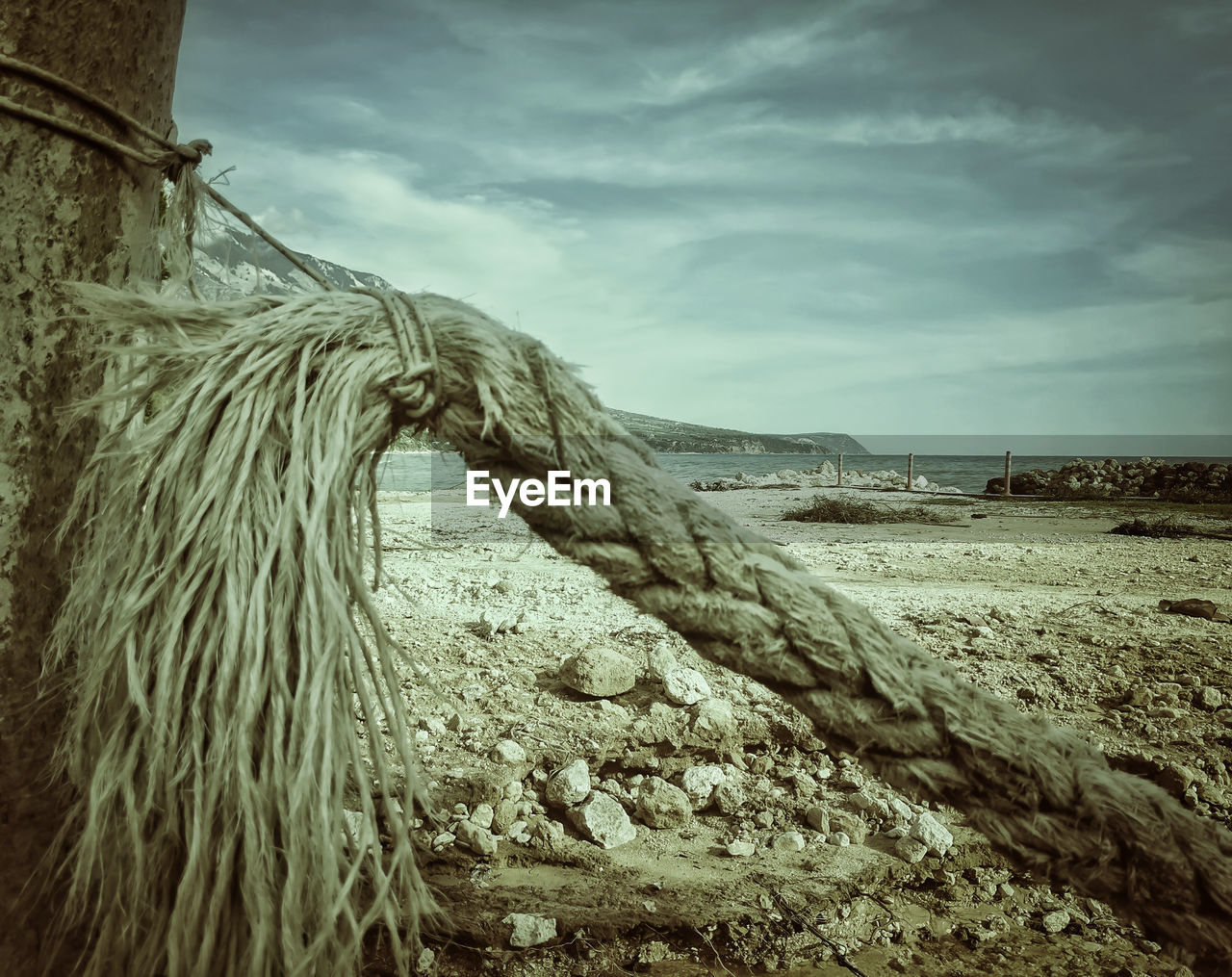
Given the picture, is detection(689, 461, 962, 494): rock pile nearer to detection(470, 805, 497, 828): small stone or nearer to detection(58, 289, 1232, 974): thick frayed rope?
detection(470, 805, 497, 828): small stone

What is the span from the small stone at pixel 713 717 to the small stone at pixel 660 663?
0.95 ft

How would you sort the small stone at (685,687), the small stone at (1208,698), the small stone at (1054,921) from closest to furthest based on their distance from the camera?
the small stone at (1054,921) → the small stone at (685,687) → the small stone at (1208,698)

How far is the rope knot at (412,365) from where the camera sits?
43.3 inches

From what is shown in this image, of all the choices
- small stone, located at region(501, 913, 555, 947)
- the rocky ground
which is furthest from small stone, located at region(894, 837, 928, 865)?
small stone, located at region(501, 913, 555, 947)

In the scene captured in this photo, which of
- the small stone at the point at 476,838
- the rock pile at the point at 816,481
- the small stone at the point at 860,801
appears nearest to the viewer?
the small stone at the point at 476,838

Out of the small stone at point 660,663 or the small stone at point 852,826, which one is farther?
the small stone at point 660,663

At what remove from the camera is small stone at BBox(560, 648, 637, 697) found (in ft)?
10.2

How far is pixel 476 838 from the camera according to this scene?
219 cm

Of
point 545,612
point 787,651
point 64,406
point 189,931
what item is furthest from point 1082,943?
point 545,612

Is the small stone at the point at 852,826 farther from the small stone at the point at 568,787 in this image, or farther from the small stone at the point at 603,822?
the small stone at the point at 568,787

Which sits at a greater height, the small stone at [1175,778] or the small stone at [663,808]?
the small stone at [1175,778]

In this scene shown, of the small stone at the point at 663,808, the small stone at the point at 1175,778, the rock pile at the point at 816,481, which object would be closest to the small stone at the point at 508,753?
the small stone at the point at 663,808

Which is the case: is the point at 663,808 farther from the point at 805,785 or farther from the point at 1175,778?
the point at 1175,778

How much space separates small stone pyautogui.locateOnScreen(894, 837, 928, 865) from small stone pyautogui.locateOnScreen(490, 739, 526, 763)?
3.98ft
